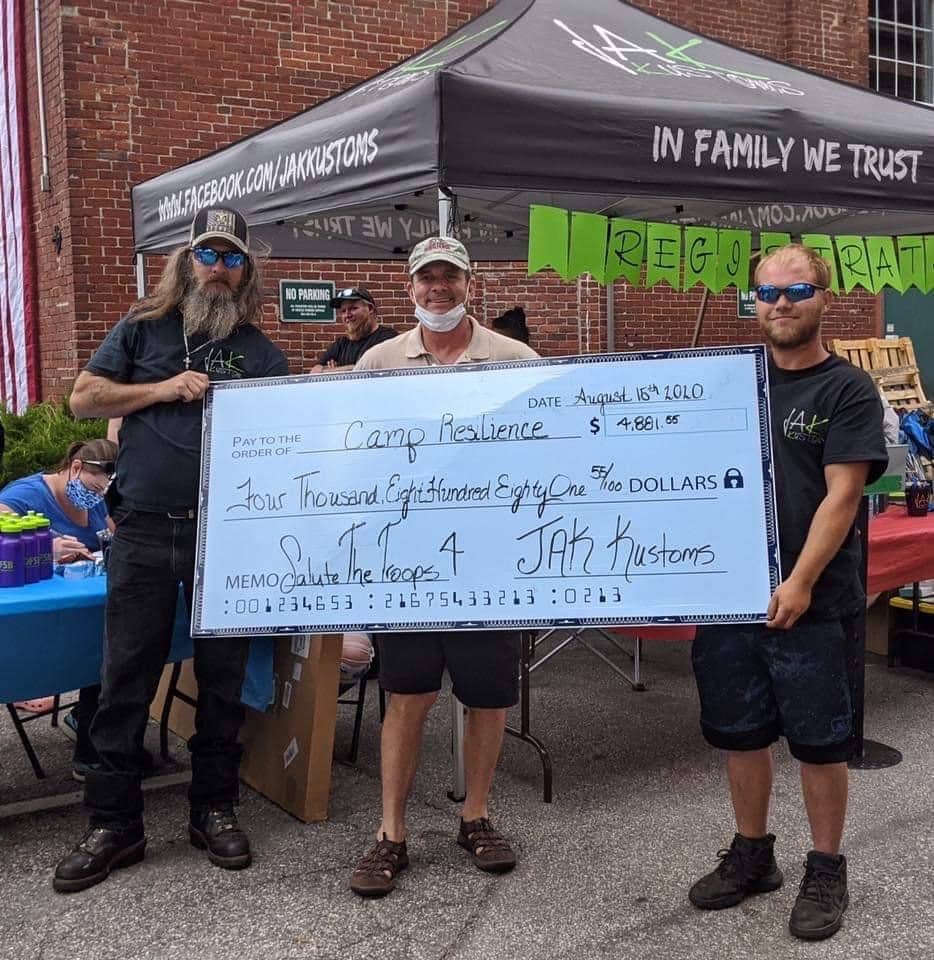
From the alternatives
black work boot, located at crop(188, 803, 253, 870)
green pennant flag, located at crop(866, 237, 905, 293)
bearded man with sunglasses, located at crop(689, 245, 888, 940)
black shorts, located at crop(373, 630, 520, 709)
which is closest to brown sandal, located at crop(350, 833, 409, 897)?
black work boot, located at crop(188, 803, 253, 870)

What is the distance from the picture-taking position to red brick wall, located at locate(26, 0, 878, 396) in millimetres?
8344

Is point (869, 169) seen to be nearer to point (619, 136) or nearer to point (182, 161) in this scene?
point (619, 136)

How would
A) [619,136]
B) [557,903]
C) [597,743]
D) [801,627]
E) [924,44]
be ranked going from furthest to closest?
[924,44] → [597,743] → [619,136] → [557,903] → [801,627]

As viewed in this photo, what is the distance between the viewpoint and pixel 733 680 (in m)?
3.00

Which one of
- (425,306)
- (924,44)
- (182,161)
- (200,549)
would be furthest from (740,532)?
(924,44)

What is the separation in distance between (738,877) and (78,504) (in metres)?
2.71

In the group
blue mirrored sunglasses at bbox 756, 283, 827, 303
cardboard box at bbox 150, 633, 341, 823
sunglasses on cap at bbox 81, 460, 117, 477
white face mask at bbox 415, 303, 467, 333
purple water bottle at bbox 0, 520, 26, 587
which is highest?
blue mirrored sunglasses at bbox 756, 283, 827, 303

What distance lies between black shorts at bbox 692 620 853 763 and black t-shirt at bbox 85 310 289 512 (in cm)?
→ 167

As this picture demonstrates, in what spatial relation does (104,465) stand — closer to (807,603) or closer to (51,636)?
(51,636)

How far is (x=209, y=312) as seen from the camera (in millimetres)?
3391

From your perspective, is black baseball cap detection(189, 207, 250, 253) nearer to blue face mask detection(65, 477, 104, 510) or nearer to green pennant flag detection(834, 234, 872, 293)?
blue face mask detection(65, 477, 104, 510)

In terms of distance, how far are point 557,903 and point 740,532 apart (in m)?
1.25

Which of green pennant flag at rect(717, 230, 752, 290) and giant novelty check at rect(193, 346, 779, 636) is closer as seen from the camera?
giant novelty check at rect(193, 346, 779, 636)

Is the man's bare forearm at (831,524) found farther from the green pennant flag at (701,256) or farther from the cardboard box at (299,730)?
the green pennant flag at (701,256)
